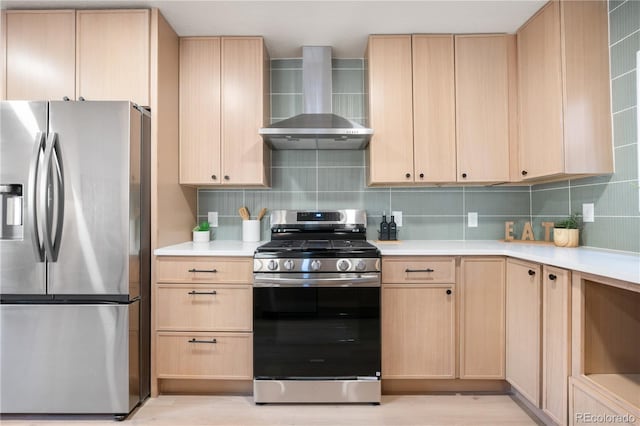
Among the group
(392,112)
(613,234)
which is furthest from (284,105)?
(613,234)

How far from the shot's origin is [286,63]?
2.84 meters

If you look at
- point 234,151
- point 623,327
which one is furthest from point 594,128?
point 234,151

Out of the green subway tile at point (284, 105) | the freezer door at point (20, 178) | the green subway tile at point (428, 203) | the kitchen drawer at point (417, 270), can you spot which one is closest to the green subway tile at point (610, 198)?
the green subway tile at point (428, 203)

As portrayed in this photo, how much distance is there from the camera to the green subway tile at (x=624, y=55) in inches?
73.8

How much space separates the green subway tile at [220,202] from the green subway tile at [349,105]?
3.42ft

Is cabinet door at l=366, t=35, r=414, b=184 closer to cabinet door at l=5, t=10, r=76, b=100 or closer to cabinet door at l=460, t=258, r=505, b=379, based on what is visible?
cabinet door at l=460, t=258, r=505, b=379

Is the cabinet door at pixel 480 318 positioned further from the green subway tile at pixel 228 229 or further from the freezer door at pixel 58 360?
the freezer door at pixel 58 360

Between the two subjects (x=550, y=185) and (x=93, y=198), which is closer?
(x=93, y=198)

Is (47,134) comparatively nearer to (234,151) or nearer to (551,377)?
(234,151)

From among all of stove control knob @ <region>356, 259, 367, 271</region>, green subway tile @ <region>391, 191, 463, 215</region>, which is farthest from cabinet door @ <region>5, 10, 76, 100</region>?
green subway tile @ <region>391, 191, 463, 215</region>

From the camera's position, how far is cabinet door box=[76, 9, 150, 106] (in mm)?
2184

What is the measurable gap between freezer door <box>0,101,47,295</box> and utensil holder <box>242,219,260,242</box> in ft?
4.03

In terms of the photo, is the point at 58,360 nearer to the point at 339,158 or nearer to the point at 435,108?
the point at 339,158

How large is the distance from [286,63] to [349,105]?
2.01 feet
